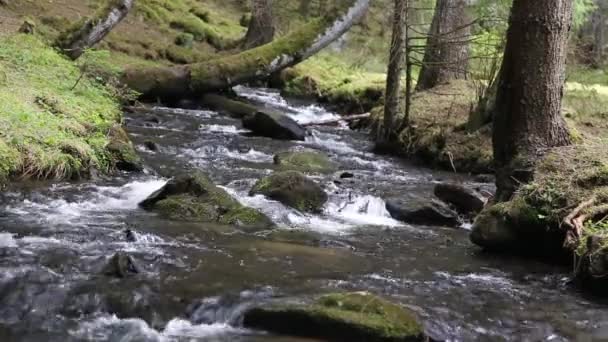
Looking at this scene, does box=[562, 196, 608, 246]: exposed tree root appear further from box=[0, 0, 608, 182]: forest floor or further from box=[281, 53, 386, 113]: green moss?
box=[281, 53, 386, 113]: green moss

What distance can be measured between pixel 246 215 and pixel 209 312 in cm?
299

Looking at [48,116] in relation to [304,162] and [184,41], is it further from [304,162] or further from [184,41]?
[184,41]

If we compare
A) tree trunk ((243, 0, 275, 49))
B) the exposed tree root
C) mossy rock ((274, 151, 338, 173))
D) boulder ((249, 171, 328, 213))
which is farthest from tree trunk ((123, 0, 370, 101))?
the exposed tree root

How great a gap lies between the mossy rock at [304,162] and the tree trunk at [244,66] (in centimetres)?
487

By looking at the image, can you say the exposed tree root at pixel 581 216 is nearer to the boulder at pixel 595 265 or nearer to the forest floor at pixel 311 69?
the boulder at pixel 595 265

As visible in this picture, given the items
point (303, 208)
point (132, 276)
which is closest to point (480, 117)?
point (303, 208)

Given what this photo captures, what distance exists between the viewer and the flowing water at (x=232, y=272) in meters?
5.32

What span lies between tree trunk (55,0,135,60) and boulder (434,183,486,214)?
8290mm

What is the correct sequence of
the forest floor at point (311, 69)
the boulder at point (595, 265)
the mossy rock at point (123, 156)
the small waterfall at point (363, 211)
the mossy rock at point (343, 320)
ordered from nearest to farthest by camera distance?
the mossy rock at point (343, 320), the boulder at point (595, 265), the small waterfall at point (363, 211), the mossy rock at point (123, 156), the forest floor at point (311, 69)

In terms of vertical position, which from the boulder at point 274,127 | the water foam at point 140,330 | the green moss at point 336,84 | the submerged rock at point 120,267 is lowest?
the water foam at point 140,330

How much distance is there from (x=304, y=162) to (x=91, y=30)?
233 inches

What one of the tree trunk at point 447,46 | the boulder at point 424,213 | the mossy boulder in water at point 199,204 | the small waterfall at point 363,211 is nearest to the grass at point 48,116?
the mossy boulder in water at point 199,204

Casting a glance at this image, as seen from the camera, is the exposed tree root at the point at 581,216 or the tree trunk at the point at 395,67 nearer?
the exposed tree root at the point at 581,216

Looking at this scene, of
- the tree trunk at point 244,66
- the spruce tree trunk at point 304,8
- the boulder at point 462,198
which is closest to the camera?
the boulder at point 462,198
